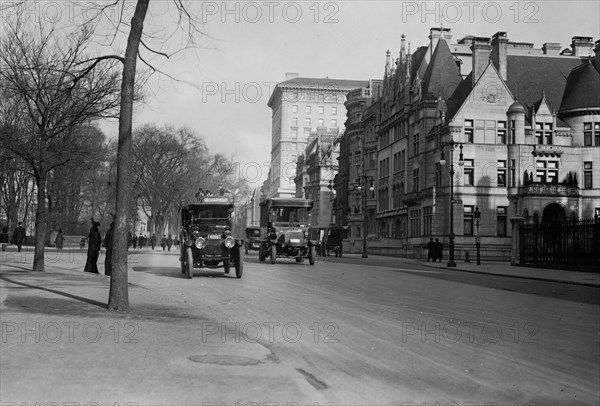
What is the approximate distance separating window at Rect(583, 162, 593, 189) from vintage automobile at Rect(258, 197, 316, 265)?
35810 mm

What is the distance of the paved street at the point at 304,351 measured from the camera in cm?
634

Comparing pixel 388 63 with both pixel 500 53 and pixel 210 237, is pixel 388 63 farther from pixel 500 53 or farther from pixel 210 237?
pixel 210 237

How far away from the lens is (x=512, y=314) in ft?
43.0

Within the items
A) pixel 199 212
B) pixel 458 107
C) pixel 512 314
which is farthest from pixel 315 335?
pixel 458 107

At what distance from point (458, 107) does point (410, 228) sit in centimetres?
1298

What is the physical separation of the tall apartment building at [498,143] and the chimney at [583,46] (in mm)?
2958

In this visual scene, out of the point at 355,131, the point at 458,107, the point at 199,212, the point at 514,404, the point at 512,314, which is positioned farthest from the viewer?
the point at 355,131

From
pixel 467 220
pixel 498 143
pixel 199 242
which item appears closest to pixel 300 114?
pixel 498 143

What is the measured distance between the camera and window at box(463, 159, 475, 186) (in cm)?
5769

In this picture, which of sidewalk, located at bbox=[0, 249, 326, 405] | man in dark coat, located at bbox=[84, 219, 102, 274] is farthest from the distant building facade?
sidewalk, located at bbox=[0, 249, 326, 405]

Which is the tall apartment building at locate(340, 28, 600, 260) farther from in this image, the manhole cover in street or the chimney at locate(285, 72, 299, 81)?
the chimney at locate(285, 72, 299, 81)

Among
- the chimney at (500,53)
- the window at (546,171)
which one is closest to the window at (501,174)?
the window at (546,171)

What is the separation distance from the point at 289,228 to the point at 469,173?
29.8m

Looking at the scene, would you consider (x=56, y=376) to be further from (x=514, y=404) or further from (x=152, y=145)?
(x=152, y=145)
